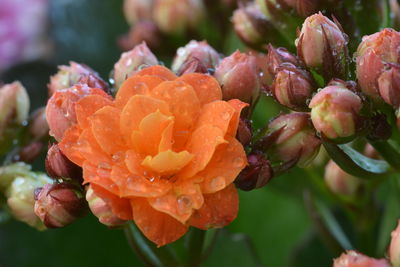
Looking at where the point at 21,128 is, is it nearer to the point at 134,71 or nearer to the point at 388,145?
the point at 134,71

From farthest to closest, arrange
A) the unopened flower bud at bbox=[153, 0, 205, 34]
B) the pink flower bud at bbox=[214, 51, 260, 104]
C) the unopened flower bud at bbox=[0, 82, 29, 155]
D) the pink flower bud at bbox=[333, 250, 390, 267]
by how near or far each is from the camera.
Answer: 1. the unopened flower bud at bbox=[153, 0, 205, 34]
2. the unopened flower bud at bbox=[0, 82, 29, 155]
3. the pink flower bud at bbox=[214, 51, 260, 104]
4. the pink flower bud at bbox=[333, 250, 390, 267]

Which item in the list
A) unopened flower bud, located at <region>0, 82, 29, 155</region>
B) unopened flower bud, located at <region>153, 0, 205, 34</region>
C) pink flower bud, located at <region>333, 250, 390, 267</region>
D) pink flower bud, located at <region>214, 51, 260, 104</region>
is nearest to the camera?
pink flower bud, located at <region>333, 250, 390, 267</region>

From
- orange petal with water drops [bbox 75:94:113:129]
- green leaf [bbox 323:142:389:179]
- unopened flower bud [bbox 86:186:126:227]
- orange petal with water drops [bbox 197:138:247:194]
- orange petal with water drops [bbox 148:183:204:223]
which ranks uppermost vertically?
orange petal with water drops [bbox 75:94:113:129]

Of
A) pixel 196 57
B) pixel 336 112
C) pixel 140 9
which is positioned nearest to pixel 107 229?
pixel 140 9

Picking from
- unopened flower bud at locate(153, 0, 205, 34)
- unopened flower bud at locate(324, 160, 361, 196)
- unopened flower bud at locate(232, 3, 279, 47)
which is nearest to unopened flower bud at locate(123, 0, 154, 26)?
unopened flower bud at locate(153, 0, 205, 34)

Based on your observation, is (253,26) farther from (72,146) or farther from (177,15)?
(72,146)

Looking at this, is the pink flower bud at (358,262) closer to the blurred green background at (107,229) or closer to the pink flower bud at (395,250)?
the pink flower bud at (395,250)

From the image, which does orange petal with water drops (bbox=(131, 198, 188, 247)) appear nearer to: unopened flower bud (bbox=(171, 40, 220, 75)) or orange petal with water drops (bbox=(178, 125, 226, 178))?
orange petal with water drops (bbox=(178, 125, 226, 178))
